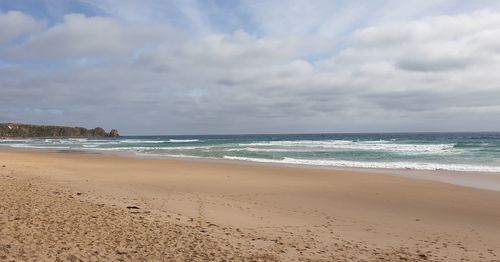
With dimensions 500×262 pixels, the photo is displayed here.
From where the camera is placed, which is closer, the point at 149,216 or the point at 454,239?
the point at 454,239

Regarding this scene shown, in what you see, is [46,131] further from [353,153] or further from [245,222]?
[245,222]

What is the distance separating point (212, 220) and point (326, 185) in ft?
24.1

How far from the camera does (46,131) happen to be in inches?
5276

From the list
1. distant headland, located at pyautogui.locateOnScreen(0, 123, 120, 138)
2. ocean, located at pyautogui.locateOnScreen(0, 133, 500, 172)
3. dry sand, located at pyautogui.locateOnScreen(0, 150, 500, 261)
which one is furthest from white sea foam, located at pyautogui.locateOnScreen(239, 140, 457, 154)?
distant headland, located at pyautogui.locateOnScreen(0, 123, 120, 138)

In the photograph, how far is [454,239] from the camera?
731 cm

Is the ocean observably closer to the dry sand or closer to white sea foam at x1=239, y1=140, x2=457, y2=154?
→ white sea foam at x1=239, y1=140, x2=457, y2=154

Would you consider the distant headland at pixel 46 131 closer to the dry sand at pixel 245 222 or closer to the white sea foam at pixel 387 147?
the white sea foam at pixel 387 147

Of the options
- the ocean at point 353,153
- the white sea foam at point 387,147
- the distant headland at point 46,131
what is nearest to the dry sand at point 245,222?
the ocean at point 353,153

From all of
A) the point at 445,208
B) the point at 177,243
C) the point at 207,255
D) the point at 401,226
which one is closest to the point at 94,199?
the point at 177,243

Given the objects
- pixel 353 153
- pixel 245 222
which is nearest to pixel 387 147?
pixel 353 153

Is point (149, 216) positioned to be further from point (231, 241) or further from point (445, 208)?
point (445, 208)

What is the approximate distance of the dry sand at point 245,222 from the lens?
571 cm

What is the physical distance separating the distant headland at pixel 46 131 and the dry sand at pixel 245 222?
13034cm

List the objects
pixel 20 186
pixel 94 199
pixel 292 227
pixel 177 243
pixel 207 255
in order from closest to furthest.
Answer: pixel 207 255 < pixel 177 243 < pixel 292 227 < pixel 94 199 < pixel 20 186
